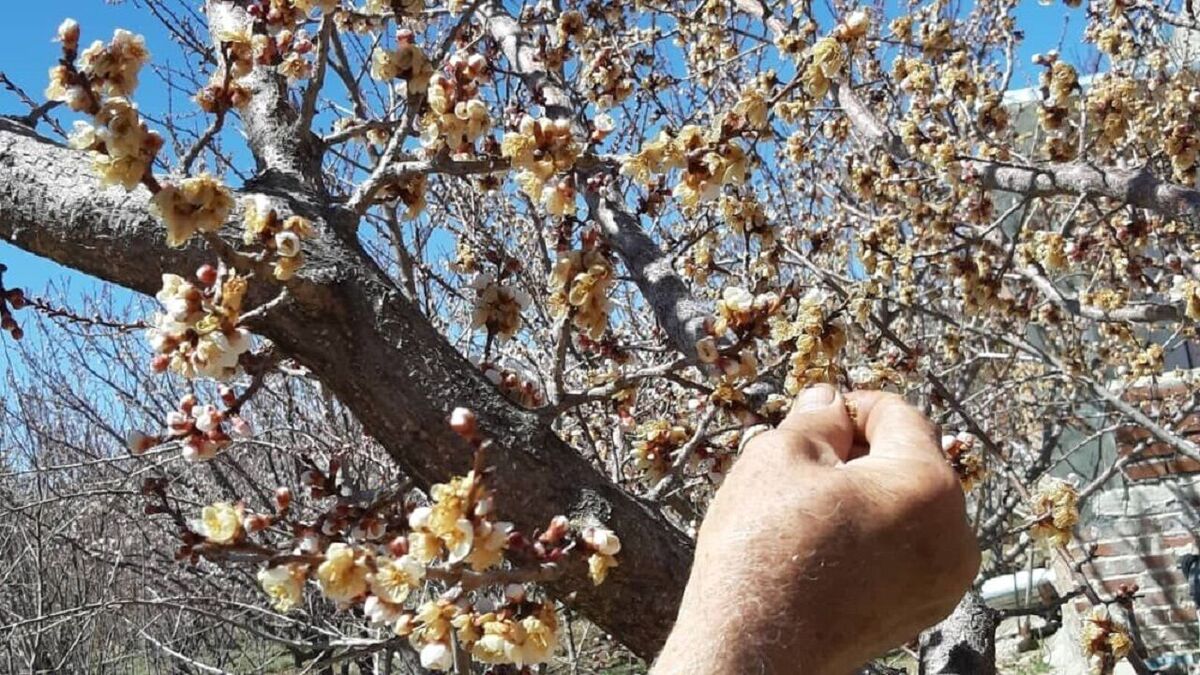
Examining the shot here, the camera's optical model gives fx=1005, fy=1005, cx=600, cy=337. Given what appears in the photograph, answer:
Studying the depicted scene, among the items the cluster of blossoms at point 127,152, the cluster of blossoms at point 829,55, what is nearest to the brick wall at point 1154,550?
the cluster of blossoms at point 829,55

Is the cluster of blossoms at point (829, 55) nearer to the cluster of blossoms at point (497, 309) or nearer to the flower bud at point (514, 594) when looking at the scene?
the cluster of blossoms at point (497, 309)

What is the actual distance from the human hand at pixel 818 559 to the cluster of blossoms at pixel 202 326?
0.70 meters

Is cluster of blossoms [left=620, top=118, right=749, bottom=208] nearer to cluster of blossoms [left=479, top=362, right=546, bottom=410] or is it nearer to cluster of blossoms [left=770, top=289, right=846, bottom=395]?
cluster of blossoms [left=770, top=289, right=846, bottom=395]

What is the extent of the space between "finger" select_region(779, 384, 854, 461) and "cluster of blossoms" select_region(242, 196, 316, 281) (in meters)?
0.71

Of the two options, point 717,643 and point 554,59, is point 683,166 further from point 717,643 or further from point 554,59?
point 554,59

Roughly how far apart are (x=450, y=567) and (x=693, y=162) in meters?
0.95

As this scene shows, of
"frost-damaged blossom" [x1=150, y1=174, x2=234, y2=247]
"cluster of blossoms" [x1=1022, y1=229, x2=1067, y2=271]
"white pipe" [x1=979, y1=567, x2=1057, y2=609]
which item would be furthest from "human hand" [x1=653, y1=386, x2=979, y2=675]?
"white pipe" [x1=979, y1=567, x2=1057, y2=609]

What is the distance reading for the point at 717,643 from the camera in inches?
44.7

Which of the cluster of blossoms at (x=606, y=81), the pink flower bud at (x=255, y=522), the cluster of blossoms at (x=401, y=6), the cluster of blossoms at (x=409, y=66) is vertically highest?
the cluster of blossoms at (x=606, y=81)

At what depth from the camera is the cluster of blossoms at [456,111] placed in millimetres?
1813

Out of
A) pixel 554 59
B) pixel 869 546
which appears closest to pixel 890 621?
pixel 869 546

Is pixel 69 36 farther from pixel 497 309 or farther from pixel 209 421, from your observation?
pixel 497 309

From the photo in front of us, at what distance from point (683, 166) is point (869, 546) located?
0.88m

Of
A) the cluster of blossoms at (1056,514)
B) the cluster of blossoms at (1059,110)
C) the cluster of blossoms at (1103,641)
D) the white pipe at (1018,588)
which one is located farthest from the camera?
the white pipe at (1018,588)
